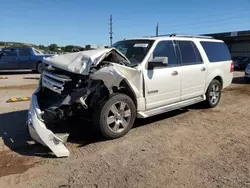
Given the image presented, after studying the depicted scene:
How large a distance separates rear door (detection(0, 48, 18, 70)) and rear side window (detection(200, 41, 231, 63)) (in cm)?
1359

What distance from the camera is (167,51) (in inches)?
236

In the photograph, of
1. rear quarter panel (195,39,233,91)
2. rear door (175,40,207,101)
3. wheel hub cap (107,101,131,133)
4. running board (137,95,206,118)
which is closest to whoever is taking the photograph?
wheel hub cap (107,101,131,133)

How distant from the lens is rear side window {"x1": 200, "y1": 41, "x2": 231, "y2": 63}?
23.5ft

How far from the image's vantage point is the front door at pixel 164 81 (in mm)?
5492

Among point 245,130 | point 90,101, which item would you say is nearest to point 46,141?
point 90,101

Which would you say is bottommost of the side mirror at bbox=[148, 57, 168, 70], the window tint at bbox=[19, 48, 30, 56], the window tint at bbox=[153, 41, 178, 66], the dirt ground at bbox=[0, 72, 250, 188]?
the dirt ground at bbox=[0, 72, 250, 188]

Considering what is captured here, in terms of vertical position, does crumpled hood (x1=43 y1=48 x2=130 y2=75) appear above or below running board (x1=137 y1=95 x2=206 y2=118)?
above

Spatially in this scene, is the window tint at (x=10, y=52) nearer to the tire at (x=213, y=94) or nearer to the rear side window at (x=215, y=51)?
the rear side window at (x=215, y=51)

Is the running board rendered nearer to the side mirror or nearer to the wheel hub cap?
the wheel hub cap

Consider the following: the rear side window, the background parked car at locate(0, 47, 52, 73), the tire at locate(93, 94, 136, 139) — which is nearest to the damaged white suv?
the tire at locate(93, 94, 136, 139)

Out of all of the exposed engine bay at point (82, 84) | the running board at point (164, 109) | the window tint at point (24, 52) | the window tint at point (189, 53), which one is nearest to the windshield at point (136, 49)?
the exposed engine bay at point (82, 84)

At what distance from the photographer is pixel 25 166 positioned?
3.99m

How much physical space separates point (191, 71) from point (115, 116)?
240 cm

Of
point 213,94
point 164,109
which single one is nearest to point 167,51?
point 164,109
